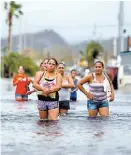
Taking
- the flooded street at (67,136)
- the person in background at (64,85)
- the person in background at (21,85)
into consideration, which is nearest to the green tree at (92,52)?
the person in background at (21,85)

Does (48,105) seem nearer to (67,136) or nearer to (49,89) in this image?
(49,89)

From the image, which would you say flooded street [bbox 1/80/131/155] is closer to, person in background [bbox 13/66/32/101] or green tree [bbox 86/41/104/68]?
person in background [bbox 13/66/32/101]

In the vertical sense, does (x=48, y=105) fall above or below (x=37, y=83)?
below

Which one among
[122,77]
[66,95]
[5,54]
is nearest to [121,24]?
[122,77]

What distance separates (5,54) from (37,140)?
7515 cm

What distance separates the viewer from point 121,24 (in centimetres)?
6009

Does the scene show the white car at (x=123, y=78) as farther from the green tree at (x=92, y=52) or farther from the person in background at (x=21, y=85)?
the green tree at (x=92, y=52)

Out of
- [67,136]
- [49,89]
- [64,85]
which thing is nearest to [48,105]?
[49,89]

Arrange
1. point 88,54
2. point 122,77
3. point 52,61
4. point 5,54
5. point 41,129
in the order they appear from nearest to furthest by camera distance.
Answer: point 41,129 → point 52,61 → point 122,77 → point 5,54 → point 88,54

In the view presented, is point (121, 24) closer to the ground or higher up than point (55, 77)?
higher up

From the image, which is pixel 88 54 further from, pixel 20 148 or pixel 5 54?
pixel 20 148

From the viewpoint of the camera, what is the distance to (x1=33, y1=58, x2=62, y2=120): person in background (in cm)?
1279

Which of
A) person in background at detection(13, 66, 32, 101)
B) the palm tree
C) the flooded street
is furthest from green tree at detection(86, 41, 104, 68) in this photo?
the flooded street

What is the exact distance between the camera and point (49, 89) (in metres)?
12.8
